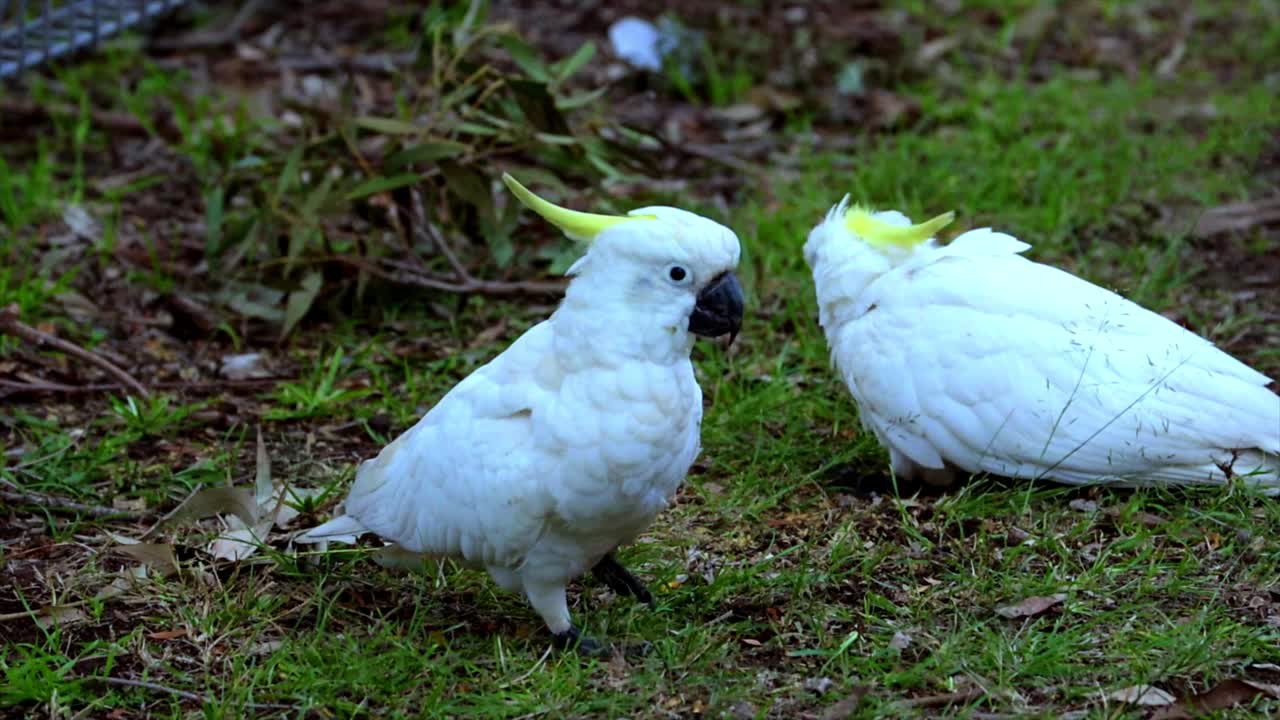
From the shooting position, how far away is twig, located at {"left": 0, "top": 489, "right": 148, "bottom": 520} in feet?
9.57

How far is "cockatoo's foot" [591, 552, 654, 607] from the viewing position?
2.56 meters

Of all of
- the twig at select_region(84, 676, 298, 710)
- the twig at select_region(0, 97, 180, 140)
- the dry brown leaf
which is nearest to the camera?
the twig at select_region(84, 676, 298, 710)

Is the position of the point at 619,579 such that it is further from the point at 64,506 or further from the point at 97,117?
the point at 97,117

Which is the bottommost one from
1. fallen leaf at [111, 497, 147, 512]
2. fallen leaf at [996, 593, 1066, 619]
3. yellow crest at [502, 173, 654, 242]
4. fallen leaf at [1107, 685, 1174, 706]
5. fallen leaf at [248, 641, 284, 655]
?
fallen leaf at [996, 593, 1066, 619]

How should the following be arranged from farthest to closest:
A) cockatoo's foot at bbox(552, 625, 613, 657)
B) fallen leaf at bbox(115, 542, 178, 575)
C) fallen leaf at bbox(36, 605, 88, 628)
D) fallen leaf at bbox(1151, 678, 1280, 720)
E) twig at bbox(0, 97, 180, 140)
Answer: twig at bbox(0, 97, 180, 140) → fallen leaf at bbox(115, 542, 178, 575) → fallen leaf at bbox(36, 605, 88, 628) → cockatoo's foot at bbox(552, 625, 613, 657) → fallen leaf at bbox(1151, 678, 1280, 720)

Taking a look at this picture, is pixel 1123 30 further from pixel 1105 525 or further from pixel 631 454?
pixel 631 454

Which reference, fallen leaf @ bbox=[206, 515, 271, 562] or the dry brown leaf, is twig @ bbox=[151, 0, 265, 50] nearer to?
fallen leaf @ bbox=[206, 515, 271, 562]

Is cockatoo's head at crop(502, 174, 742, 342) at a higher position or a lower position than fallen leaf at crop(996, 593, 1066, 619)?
higher

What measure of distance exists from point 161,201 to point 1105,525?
323 centimetres

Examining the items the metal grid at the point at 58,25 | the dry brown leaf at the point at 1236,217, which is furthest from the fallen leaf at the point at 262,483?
the dry brown leaf at the point at 1236,217

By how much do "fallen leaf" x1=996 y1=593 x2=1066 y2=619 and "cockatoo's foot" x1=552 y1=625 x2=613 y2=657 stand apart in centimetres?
70

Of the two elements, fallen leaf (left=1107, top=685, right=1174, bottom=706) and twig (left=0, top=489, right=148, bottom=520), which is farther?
twig (left=0, top=489, right=148, bottom=520)

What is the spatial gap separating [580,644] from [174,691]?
662mm

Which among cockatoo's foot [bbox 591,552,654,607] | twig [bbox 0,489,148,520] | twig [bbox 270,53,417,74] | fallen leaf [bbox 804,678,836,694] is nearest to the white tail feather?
cockatoo's foot [bbox 591,552,654,607]
